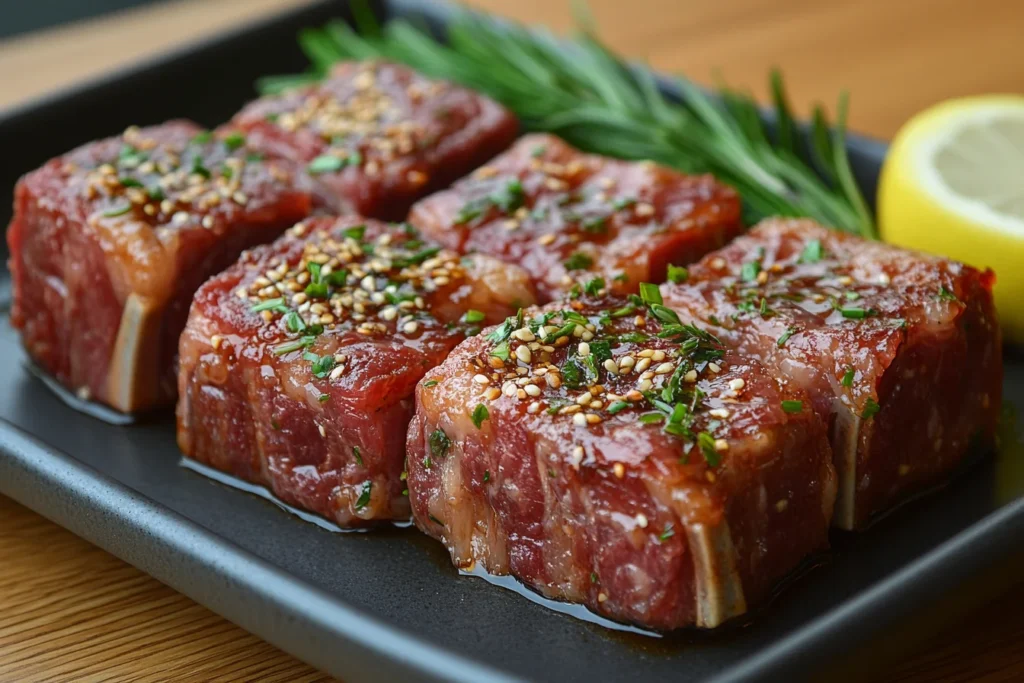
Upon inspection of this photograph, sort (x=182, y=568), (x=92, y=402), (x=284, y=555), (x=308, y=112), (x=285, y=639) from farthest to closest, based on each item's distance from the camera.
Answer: (x=308, y=112) < (x=92, y=402) < (x=284, y=555) < (x=182, y=568) < (x=285, y=639)

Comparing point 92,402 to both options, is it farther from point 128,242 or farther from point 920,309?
point 920,309

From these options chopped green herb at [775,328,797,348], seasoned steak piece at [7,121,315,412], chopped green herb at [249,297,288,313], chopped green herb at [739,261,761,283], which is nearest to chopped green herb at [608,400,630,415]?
chopped green herb at [775,328,797,348]

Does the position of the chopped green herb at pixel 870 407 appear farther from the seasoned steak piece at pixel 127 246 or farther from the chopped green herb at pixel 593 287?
the seasoned steak piece at pixel 127 246

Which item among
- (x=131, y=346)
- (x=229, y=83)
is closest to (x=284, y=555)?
(x=131, y=346)

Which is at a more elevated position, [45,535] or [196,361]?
[196,361]

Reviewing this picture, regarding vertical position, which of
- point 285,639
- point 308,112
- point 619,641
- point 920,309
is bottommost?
point 619,641

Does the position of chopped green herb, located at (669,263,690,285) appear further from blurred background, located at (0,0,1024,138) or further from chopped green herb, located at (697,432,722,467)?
blurred background, located at (0,0,1024,138)
